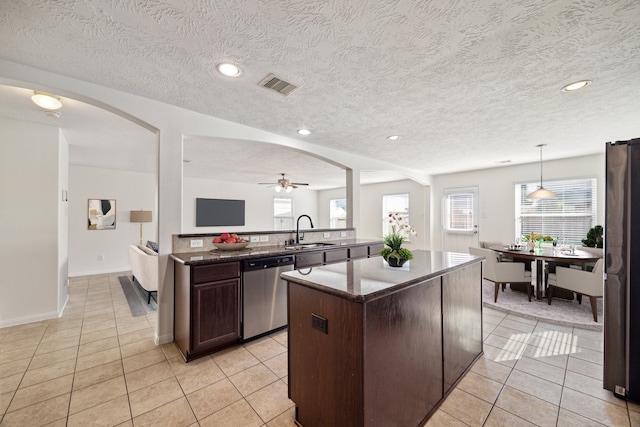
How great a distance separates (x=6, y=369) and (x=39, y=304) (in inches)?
53.8

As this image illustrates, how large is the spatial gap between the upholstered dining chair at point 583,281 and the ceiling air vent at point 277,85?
4123 mm

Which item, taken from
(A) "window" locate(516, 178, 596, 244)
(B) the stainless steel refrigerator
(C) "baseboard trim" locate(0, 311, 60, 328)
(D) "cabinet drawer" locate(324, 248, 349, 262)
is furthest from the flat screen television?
(B) the stainless steel refrigerator

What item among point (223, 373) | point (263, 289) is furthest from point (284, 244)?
point (223, 373)

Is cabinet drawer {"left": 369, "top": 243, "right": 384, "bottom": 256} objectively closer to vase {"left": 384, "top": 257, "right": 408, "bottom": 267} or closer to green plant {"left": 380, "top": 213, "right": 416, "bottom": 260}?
green plant {"left": 380, "top": 213, "right": 416, "bottom": 260}

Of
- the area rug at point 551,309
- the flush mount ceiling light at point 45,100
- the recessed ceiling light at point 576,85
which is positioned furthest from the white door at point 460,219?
the flush mount ceiling light at point 45,100

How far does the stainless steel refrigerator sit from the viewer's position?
1.73m

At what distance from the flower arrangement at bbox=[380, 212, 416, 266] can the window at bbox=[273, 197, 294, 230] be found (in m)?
7.61

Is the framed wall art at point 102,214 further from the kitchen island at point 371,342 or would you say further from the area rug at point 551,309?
the area rug at point 551,309

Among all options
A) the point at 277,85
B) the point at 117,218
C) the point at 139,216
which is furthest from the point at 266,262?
the point at 117,218

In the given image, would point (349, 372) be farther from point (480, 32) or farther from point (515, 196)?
point (515, 196)

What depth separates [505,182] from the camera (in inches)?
230

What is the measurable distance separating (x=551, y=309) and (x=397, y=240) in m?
3.21

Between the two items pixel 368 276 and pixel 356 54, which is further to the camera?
pixel 356 54

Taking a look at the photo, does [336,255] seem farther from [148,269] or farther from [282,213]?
[282,213]
